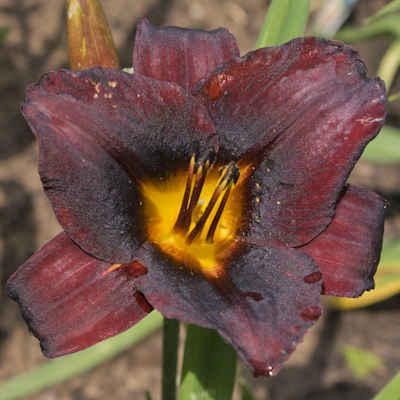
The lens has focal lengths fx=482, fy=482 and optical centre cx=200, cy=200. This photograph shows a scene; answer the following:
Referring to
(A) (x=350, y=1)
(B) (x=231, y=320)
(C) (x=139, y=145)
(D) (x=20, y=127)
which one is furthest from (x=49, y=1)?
(B) (x=231, y=320)

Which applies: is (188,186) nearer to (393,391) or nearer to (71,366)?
(393,391)

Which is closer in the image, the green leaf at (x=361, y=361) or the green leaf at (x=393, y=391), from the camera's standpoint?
the green leaf at (x=393, y=391)

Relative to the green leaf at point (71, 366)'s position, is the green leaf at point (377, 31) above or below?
above

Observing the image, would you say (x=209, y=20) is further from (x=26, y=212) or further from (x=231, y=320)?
(x=231, y=320)

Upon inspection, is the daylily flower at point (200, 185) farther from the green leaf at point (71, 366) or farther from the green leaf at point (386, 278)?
the green leaf at point (386, 278)

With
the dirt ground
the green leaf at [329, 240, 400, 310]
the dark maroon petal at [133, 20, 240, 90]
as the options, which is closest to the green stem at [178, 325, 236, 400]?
the dark maroon petal at [133, 20, 240, 90]

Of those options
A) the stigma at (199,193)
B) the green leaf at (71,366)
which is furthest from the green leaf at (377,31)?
the green leaf at (71,366)

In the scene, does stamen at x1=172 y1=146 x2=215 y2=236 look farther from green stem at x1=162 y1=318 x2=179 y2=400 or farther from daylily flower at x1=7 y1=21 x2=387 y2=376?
green stem at x1=162 y1=318 x2=179 y2=400
